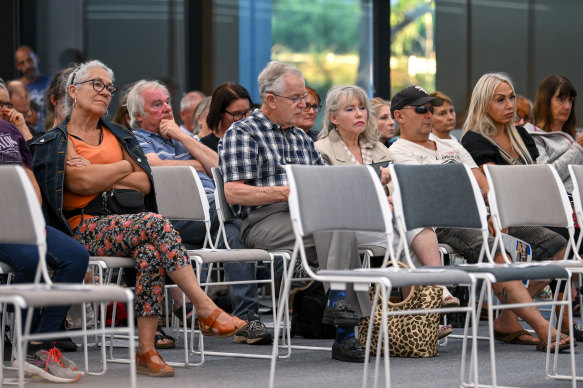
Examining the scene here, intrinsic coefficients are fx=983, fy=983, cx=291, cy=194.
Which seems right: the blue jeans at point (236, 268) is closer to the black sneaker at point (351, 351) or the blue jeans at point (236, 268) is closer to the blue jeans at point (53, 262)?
the black sneaker at point (351, 351)

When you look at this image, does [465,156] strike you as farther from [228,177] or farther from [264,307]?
[264,307]

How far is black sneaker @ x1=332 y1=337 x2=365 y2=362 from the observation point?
4387mm

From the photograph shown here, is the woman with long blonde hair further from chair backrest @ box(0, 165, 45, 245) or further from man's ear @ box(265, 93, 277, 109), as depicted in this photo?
chair backrest @ box(0, 165, 45, 245)

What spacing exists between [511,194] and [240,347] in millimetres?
1639

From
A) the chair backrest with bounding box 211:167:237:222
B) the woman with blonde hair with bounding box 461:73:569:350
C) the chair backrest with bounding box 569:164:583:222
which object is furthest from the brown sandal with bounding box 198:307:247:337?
the woman with blonde hair with bounding box 461:73:569:350

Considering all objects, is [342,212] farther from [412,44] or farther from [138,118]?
[412,44]

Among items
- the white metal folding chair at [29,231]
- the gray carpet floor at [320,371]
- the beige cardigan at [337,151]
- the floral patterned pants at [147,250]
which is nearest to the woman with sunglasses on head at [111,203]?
the floral patterned pants at [147,250]

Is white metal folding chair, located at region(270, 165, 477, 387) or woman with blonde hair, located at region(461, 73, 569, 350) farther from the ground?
woman with blonde hair, located at region(461, 73, 569, 350)

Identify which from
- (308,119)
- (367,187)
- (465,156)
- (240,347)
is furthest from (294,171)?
(308,119)

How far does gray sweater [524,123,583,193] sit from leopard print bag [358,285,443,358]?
1752 millimetres

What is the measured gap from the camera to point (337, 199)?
3.60m

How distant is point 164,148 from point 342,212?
7.75 feet

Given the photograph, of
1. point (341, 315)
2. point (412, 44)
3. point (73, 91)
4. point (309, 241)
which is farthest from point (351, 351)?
point (412, 44)

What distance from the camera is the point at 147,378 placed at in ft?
12.8
